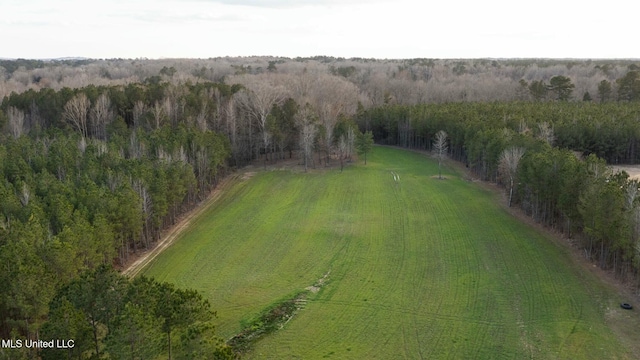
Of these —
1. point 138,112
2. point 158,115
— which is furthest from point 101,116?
point 158,115

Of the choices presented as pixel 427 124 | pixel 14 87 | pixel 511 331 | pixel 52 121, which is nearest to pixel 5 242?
pixel 511 331

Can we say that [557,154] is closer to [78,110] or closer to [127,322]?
[127,322]

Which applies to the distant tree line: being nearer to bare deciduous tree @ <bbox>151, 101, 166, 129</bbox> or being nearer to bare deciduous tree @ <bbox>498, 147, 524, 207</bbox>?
bare deciduous tree @ <bbox>151, 101, 166, 129</bbox>

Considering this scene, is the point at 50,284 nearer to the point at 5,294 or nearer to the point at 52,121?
the point at 5,294

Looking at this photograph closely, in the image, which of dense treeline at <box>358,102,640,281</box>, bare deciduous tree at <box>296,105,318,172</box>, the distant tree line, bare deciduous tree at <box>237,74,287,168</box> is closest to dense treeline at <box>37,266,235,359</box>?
the distant tree line

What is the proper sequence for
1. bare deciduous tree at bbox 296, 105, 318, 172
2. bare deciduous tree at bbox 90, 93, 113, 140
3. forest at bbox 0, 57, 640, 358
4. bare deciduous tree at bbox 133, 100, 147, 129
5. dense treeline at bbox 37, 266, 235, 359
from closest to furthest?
1. dense treeline at bbox 37, 266, 235, 359
2. forest at bbox 0, 57, 640, 358
3. bare deciduous tree at bbox 296, 105, 318, 172
4. bare deciduous tree at bbox 133, 100, 147, 129
5. bare deciduous tree at bbox 90, 93, 113, 140

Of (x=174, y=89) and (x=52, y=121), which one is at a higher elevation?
(x=174, y=89)

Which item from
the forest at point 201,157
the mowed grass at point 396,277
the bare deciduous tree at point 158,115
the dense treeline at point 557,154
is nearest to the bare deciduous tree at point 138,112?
the forest at point 201,157
